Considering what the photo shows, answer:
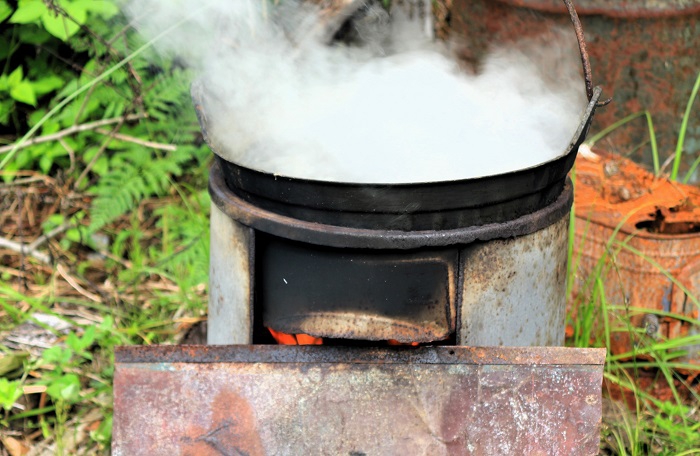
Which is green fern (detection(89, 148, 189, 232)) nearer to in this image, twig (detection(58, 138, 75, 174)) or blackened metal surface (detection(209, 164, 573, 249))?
twig (detection(58, 138, 75, 174))

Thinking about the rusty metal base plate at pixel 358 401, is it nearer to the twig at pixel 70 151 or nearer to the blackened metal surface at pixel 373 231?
the blackened metal surface at pixel 373 231

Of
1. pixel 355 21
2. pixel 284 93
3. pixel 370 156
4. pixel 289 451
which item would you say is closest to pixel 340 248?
pixel 370 156

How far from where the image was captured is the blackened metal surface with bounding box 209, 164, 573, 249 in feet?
6.34

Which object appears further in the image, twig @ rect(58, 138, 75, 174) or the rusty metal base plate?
twig @ rect(58, 138, 75, 174)

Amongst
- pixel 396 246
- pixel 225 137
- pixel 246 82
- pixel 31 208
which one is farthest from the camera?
pixel 31 208

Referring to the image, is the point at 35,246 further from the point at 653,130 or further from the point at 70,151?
the point at 653,130

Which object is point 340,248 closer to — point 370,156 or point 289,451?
point 370,156

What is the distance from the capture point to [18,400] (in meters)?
2.78

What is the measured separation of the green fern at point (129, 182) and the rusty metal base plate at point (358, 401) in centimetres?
177

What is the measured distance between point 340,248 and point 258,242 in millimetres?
259

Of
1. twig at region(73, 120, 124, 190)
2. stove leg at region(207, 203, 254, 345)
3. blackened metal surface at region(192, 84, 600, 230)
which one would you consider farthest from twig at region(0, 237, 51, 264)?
blackened metal surface at region(192, 84, 600, 230)

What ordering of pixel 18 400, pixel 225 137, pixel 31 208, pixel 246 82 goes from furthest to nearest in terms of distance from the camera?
pixel 31 208, pixel 18 400, pixel 246 82, pixel 225 137

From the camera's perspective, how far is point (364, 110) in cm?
248

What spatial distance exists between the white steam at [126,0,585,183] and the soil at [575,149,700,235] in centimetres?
34
